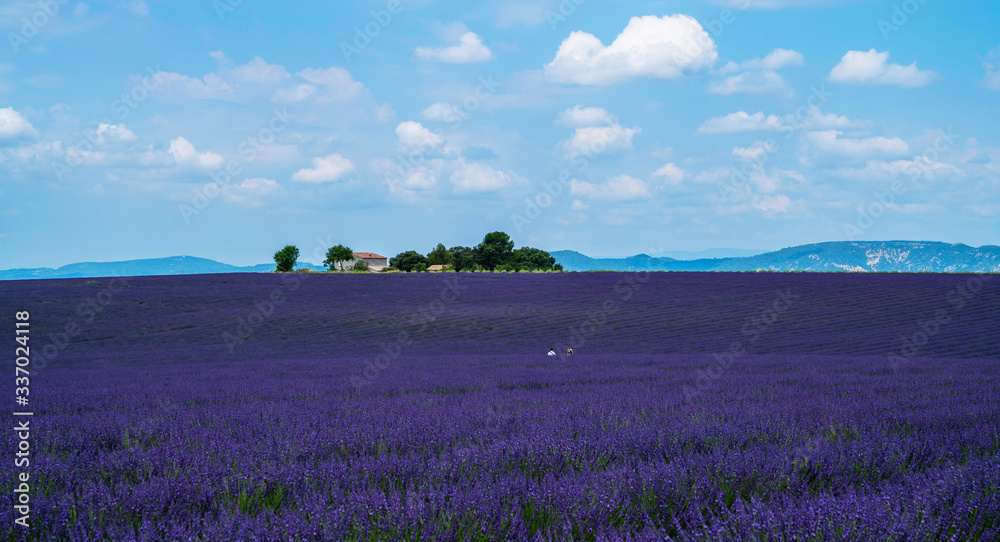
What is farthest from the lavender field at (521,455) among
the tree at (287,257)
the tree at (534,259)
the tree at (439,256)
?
the tree at (439,256)

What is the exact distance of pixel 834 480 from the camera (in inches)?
86.4

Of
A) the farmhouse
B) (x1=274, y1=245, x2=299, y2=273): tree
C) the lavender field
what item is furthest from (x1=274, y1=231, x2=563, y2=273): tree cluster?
the lavender field

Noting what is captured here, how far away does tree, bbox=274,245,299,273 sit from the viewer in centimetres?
6303

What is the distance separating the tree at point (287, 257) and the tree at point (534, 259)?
26.8 metres

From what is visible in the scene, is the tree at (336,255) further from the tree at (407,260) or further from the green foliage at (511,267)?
the green foliage at (511,267)

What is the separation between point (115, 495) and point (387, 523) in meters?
1.07

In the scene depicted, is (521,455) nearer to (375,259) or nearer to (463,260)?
(463,260)

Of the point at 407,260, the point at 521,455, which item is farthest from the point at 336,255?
the point at 521,455

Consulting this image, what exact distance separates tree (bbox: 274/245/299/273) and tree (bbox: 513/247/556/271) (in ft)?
87.8

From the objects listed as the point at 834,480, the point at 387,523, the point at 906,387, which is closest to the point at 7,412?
the point at 387,523

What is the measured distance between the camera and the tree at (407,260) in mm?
71812

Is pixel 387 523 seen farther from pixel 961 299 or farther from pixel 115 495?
pixel 961 299

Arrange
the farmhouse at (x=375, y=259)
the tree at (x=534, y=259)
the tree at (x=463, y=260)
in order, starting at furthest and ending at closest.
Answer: the farmhouse at (x=375, y=259) < the tree at (x=534, y=259) < the tree at (x=463, y=260)

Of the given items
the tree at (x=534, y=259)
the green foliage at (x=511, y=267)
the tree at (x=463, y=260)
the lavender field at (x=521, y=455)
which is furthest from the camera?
the tree at (x=534, y=259)
